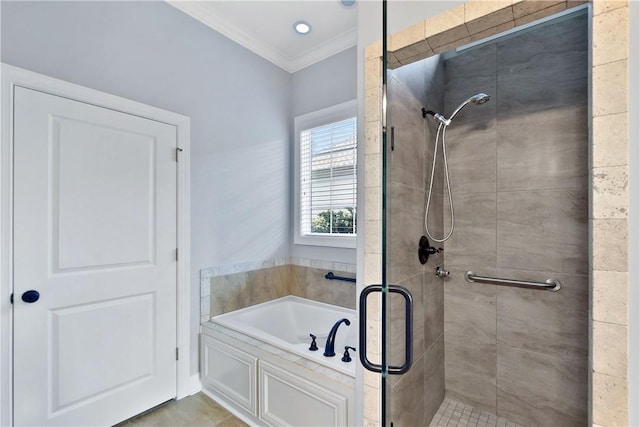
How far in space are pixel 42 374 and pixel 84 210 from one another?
87 cm

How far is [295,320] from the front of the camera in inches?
104

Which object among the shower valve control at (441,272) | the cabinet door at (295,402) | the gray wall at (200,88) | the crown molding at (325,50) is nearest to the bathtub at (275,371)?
the cabinet door at (295,402)

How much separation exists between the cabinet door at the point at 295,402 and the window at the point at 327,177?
1173 millimetres

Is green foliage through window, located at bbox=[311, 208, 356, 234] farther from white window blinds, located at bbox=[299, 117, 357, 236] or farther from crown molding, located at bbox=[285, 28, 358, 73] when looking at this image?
crown molding, located at bbox=[285, 28, 358, 73]

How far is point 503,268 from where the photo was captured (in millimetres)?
1812

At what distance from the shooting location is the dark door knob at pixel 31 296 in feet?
4.81

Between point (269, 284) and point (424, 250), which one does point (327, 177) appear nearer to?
point (269, 284)

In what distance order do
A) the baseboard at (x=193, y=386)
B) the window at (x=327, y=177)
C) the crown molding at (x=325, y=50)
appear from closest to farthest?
the baseboard at (x=193, y=386)
the crown molding at (x=325, y=50)
the window at (x=327, y=177)

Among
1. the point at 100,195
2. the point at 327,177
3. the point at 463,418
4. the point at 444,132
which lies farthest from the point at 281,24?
the point at 463,418

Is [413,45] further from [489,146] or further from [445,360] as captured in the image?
[445,360]

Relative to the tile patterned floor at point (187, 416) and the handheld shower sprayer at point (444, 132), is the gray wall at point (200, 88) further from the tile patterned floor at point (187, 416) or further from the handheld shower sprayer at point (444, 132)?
the handheld shower sprayer at point (444, 132)

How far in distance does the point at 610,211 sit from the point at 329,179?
79.7 inches

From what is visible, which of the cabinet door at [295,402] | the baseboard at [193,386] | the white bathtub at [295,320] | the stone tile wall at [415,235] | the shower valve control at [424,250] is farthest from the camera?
the white bathtub at [295,320]

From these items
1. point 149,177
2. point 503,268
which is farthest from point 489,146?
point 149,177
